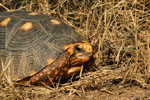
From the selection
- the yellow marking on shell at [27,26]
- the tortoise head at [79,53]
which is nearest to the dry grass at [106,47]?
the tortoise head at [79,53]

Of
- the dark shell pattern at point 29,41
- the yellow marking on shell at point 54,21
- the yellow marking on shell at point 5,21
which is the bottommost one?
the dark shell pattern at point 29,41

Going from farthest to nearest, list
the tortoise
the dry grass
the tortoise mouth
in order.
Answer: the tortoise mouth, the tortoise, the dry grass

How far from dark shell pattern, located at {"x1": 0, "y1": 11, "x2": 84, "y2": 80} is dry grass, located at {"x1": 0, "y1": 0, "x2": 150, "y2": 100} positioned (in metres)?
0.20

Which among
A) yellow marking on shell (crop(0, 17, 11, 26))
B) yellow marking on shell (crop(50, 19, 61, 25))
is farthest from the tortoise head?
yellow marking on shell (crop(0, 17, 11, 26))

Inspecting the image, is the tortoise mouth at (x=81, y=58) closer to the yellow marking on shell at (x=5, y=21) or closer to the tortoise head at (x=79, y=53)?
the tortoise head at (x=79, y=53)

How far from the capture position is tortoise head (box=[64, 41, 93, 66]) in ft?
9.55

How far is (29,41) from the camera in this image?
9.55 feet

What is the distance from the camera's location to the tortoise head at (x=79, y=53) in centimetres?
291

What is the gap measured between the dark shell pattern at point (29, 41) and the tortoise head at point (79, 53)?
3.2 inches

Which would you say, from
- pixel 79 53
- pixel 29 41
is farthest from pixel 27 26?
pixel 79 53

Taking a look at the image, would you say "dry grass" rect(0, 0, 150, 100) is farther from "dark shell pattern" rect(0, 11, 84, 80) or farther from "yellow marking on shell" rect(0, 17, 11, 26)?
"yellow marking on shell" rect(0, 17, 11, 26)

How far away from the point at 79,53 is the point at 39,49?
451 mm

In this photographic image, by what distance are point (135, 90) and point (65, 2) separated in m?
1.94

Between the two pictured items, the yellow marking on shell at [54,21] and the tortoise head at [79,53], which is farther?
the yellow marking on shell at [54,21]
